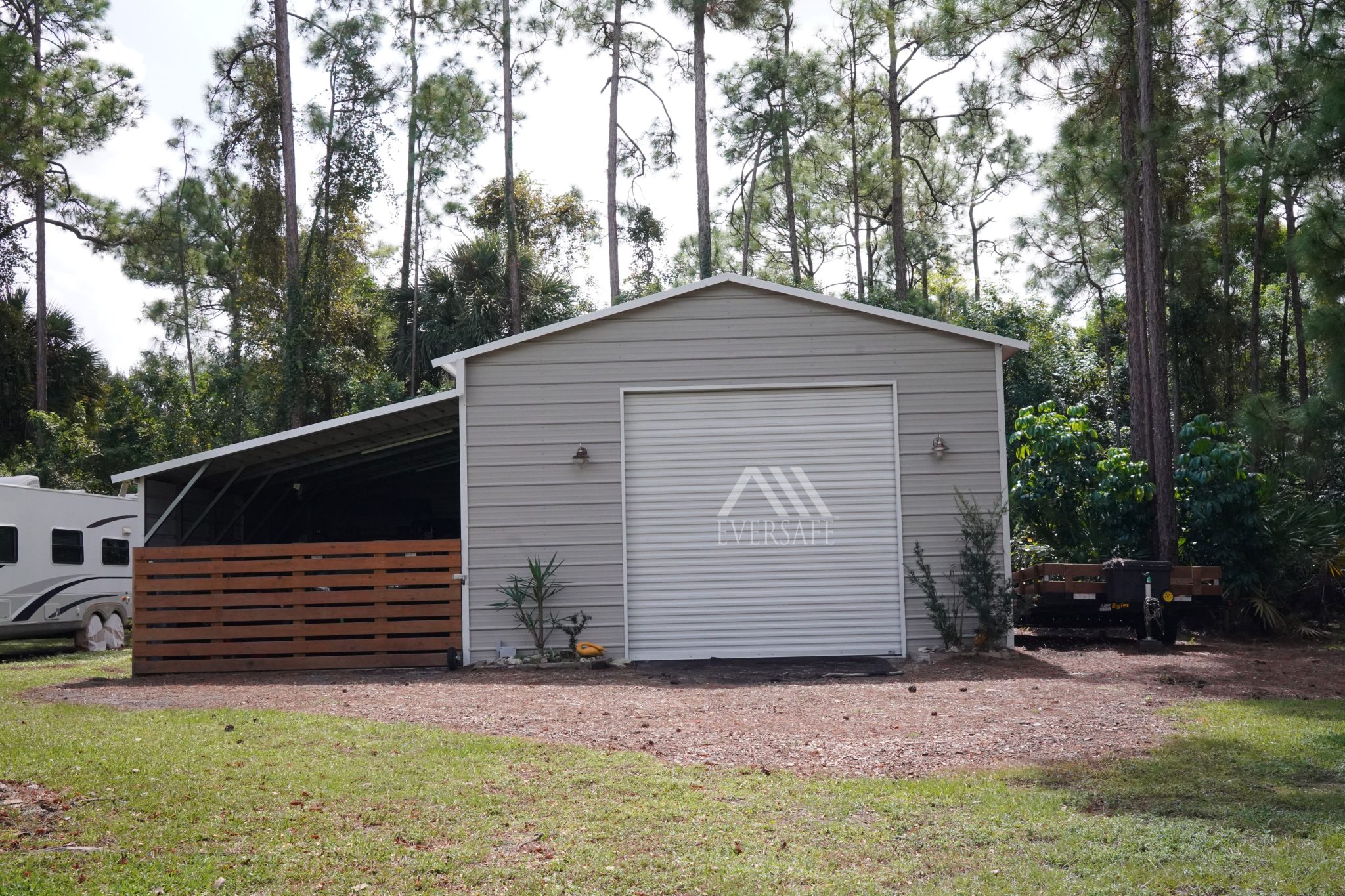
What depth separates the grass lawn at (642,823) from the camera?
4.21 meters

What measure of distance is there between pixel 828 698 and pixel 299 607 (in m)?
6.01

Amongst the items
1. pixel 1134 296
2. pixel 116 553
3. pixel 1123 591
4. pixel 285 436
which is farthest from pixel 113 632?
pixel 1134 296

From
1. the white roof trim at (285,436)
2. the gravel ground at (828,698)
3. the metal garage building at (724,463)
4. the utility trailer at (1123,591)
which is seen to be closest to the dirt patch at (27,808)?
the gravel ground at (828,698)

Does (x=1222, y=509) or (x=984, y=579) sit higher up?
(x=1222, y=509)

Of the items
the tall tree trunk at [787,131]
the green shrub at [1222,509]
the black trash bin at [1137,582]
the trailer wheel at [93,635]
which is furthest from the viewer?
the tall tree trunk at [787,131]

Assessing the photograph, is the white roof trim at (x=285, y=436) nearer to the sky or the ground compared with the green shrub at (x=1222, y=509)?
nearer to the sky

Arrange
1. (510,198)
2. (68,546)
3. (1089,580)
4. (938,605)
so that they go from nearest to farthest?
(938,605) < (1089,580) < (68,546) < (510,198)

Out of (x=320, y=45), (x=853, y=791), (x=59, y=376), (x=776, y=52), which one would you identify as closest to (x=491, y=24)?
(x=320, y=45)

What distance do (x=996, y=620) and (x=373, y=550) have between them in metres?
6.49

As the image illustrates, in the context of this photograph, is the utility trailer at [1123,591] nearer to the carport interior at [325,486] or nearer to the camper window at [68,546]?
the carport interior at [325,486]

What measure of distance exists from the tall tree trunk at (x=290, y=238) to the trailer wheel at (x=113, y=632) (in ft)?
20.0

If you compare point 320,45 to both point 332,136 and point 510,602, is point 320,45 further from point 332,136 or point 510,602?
point 510,602

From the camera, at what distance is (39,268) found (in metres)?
25.4

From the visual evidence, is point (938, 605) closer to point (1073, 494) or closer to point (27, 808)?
point (1073, 494)
